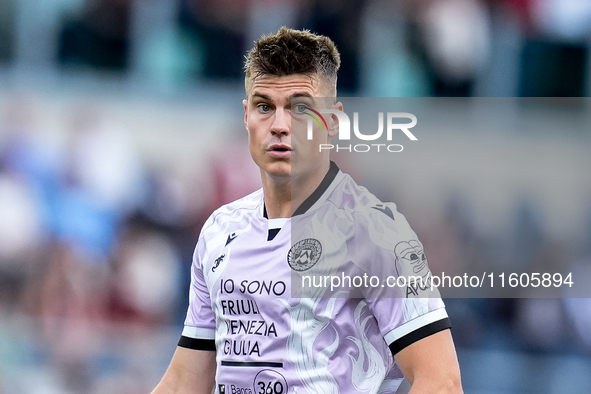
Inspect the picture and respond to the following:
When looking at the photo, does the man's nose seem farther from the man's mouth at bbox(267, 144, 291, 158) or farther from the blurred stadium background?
the blurred stadium background

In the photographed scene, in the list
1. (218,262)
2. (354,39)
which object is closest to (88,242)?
(354,39)

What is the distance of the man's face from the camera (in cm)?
273

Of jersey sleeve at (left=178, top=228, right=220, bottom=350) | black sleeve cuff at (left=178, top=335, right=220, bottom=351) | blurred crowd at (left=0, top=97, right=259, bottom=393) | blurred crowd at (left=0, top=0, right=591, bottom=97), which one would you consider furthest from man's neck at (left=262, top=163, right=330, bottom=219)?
blurred crowd at (left=0, top=0, right=591, bottom=97)

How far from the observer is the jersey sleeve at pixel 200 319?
2899 millimetres

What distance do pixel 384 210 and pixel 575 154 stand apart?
5.23ft

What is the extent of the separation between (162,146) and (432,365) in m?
4.87

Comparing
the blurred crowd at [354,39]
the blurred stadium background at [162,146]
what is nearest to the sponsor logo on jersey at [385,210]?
the blurred stadium background at [162,146]

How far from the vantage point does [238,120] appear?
663cm

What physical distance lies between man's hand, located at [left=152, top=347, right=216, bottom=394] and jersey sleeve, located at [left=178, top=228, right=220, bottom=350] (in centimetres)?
3

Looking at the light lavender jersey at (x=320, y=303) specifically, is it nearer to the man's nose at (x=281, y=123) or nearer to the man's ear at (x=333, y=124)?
the man's ear at (x=333, y=124)

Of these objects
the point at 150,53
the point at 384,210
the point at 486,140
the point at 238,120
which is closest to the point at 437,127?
the point at 486,140

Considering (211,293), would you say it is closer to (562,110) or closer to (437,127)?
(437,127)

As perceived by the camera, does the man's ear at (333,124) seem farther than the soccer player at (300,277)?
Yes

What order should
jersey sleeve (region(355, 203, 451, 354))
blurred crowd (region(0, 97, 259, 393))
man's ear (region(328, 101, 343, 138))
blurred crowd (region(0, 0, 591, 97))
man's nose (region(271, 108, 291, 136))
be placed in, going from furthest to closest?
blurred crowd (region(0, 0, 591, 97)) → blurred crowd (region(0, 97, 259, 393)) → man's ear (region(328, 101, 343, 138)) → man's nose (region(271, 108, 291, 136)) → jersey sleeve (region(355, 203, 451, 354))
